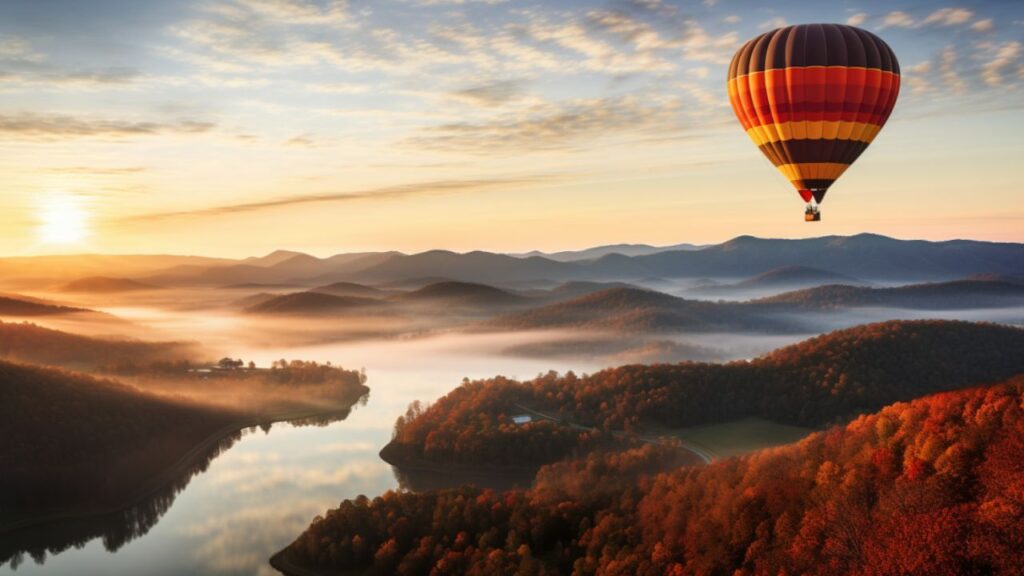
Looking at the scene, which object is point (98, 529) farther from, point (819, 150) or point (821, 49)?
point (821, 49)

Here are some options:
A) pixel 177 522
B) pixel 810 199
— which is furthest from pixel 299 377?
pixel 810 199

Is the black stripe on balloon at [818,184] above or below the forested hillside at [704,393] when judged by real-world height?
above

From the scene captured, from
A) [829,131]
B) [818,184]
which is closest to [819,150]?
[829,131]

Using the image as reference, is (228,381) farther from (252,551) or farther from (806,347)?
(806,347)

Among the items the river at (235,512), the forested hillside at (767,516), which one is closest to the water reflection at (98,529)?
the river at (235,512)

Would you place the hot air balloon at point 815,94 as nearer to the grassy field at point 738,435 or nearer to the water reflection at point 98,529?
the grassy field at point 738,435

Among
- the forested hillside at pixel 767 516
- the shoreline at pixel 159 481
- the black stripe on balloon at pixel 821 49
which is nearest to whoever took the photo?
the forested hillside at pixel 767 516
